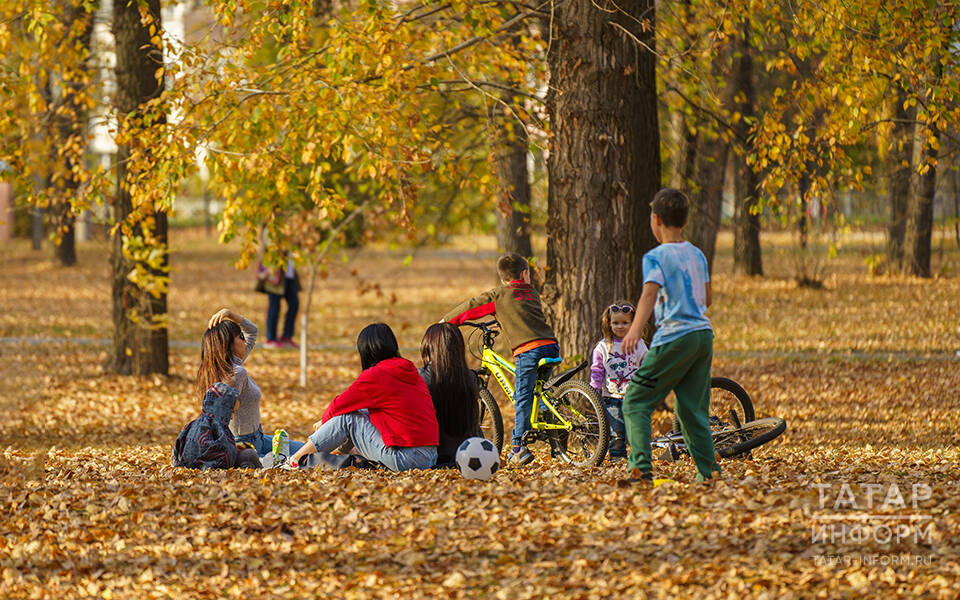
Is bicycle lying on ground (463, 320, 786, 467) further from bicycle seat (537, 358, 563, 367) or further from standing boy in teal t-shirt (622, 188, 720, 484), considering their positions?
standing boy in teal t-shirt (622, 188, 720, 484)

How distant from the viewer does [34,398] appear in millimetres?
12492

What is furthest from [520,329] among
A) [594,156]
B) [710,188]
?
[710,188]

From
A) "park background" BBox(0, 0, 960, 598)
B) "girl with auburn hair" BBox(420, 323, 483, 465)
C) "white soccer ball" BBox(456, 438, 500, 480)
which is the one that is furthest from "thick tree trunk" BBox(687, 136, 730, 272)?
"white soccer ball" BBox(456, 438, 500, 480)

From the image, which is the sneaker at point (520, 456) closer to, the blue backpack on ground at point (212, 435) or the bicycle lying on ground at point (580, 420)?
the bicycle lying on ground at point (580, 420)

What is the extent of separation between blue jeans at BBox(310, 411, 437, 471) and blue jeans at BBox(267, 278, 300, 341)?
9.24 metres

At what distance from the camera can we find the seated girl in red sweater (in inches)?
270

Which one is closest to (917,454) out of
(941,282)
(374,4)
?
(374,4)

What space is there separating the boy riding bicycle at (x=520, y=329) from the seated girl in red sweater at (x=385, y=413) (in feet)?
3.21

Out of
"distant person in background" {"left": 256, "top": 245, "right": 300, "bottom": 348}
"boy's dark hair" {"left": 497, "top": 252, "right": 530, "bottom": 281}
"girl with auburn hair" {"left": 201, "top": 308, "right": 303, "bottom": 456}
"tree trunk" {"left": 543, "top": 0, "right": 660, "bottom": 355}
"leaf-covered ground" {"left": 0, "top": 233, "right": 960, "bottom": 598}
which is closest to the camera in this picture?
"leaf-covered ground" {"left": 0, "top": 233, "right": 960, "bottom": 598}

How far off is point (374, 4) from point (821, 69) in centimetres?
373

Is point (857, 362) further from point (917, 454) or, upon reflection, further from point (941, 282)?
point (941, 282)

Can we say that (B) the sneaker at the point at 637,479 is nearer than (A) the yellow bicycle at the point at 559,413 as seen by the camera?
Yes

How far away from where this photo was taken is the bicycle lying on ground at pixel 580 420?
7176mm

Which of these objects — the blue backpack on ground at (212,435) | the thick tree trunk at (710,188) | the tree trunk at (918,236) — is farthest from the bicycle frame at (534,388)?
the tree trunk at (918,236)
